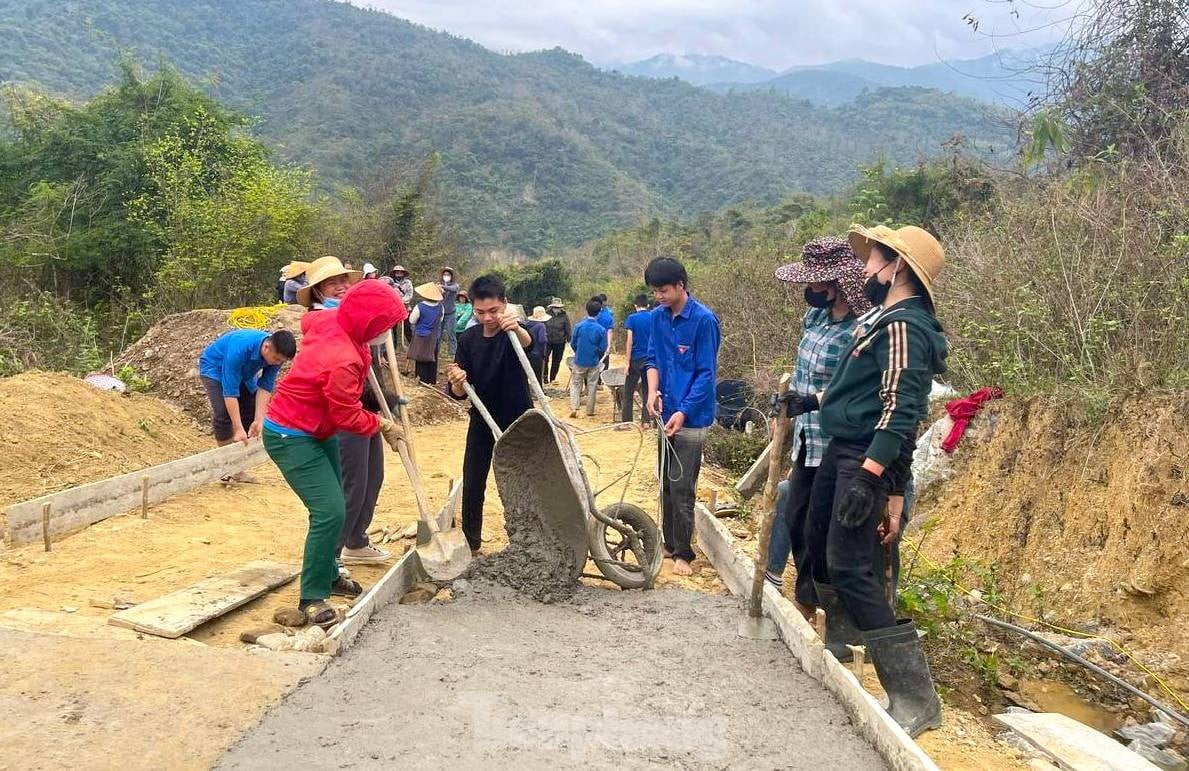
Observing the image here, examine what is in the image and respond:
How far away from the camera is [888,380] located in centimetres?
317

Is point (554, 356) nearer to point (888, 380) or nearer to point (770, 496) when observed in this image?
point (770, 496)

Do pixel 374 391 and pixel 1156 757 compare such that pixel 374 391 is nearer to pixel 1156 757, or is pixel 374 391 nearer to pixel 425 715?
pixel 425 715

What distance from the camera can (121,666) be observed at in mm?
3107

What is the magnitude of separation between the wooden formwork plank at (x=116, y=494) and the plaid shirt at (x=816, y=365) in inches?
172

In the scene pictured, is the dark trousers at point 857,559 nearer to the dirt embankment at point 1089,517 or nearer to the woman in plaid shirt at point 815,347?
the woman in plaid shirt at point 815,347

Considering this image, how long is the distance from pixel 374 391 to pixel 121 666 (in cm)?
195

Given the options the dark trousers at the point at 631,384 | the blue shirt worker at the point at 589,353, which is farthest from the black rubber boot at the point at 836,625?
the blue shirt worker at the point at 589,353

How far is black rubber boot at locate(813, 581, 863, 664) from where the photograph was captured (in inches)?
150

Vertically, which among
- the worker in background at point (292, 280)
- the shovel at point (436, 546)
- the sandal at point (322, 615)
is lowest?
the sandal at point (322, 615)

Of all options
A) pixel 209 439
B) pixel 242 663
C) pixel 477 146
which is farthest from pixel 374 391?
pixel 477 146

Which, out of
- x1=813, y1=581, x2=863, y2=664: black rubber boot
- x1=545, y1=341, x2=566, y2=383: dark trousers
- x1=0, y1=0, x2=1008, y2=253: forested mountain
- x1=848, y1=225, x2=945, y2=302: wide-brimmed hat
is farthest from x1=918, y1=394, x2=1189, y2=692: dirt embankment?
x1=0, y1=0, x2=1008, y2=253: forested mountain

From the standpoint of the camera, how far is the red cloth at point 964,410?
6.43 meters

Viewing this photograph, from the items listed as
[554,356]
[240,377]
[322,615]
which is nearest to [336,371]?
[322,615]

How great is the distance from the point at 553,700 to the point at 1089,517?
372cm
